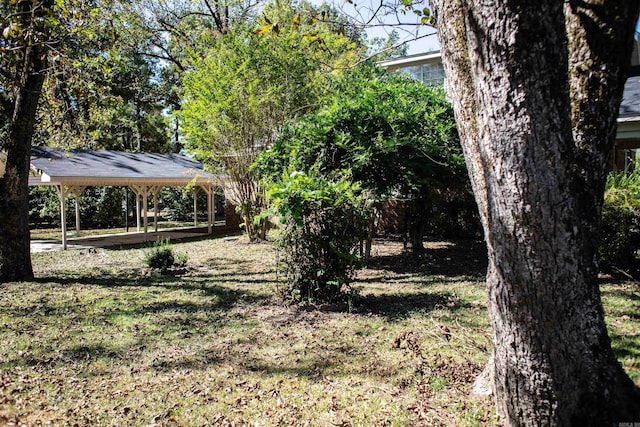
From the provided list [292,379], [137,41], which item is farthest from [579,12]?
[137,41]

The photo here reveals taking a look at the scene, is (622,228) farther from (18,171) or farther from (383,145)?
(18,171)

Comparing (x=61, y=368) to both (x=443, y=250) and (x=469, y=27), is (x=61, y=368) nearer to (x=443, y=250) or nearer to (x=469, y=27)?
(x=469, y=27)

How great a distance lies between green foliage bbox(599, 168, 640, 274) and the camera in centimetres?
662

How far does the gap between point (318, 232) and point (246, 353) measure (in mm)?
1822

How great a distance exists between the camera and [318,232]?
5516 millimetres

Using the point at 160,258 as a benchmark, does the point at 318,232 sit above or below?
above

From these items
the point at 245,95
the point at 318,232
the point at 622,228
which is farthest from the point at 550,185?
the point at 245,95

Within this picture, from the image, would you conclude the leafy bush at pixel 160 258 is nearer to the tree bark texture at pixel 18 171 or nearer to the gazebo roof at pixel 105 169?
the tree bark texture at pixel 18 171

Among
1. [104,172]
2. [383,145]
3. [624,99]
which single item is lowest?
[383,145]

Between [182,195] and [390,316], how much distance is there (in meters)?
22.4

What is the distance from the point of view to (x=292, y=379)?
12.3 feet

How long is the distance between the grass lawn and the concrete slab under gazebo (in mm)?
6864

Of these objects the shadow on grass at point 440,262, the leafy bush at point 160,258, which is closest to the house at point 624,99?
the shadow on grass at point 440,262

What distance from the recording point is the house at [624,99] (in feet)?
33.1
